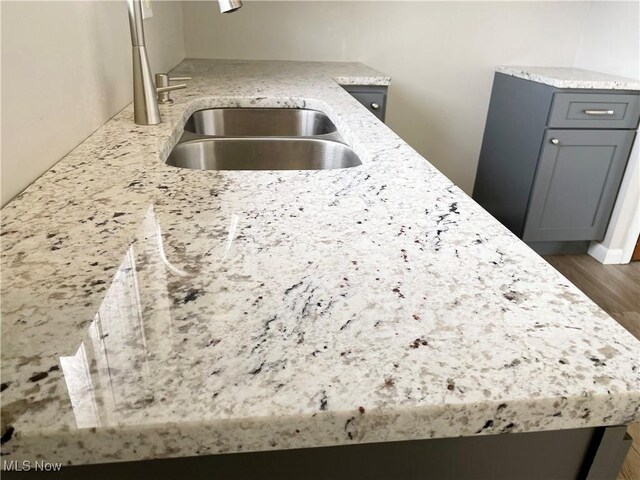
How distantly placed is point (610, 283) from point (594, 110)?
0.89 meters

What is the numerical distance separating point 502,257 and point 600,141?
225 cm

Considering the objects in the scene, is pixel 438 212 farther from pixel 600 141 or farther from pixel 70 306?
pixel 600 141

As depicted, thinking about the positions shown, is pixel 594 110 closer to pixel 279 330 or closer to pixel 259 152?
pixel 259 152

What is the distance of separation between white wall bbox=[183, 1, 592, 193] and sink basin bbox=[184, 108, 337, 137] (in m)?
1.18

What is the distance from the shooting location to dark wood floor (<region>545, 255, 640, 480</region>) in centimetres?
222

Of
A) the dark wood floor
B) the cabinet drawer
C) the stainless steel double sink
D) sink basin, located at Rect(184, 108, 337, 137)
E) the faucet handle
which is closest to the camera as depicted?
the stainless steel double sink

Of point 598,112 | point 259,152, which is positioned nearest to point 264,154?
point 259,152

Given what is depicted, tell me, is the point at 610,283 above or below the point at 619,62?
below

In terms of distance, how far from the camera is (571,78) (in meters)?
2.41

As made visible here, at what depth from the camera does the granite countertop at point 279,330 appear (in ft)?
1.24

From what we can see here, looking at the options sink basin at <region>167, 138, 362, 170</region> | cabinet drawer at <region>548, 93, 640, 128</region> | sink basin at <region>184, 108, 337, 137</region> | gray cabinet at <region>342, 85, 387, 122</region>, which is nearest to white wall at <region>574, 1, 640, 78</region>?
cabinet drawer at <region>548, 93, 640, 128</region>

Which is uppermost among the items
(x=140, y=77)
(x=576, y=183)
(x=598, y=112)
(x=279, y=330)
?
(x=140, y=77)

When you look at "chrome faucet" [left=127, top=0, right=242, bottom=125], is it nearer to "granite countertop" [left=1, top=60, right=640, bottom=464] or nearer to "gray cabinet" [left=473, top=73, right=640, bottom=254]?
"granite countertop" [left=1, top=60, right=640, bottom=464]

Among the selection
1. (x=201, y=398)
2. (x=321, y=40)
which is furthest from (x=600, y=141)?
(x=201, y=398)
